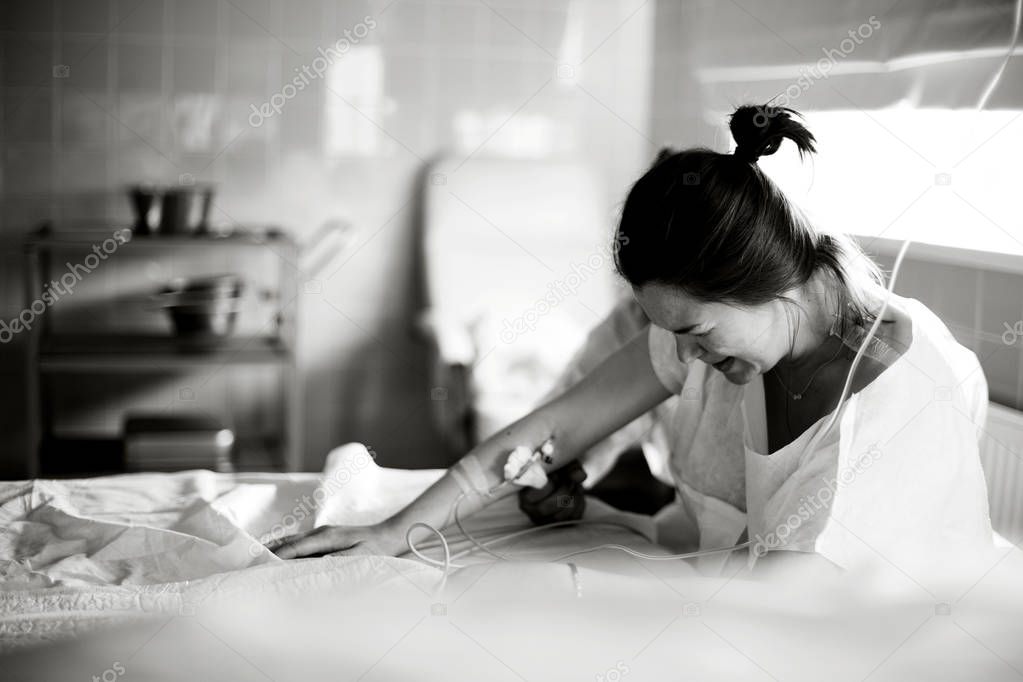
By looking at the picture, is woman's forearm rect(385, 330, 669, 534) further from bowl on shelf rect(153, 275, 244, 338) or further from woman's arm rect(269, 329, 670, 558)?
bowl on shelf rect(153, 275, 244, 338)

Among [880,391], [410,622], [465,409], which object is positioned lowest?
[465,409]

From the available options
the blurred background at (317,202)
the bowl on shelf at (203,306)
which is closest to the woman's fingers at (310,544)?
the blurred background at (317,202)

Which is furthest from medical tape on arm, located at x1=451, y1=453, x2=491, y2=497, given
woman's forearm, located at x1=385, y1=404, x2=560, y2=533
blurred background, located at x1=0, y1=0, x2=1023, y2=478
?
blurred background, located at x1=0, y1=0, x2=1023, y2=478

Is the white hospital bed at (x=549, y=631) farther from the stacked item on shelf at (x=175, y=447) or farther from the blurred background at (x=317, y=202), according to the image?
the stacked item on shelf at (x=175, y=447)

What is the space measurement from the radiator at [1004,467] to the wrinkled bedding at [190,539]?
0.39 meters

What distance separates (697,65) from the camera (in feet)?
9.94

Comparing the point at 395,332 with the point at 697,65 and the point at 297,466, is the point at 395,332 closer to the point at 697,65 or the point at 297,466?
the point at 297,466

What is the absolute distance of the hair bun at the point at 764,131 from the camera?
122 centimetres

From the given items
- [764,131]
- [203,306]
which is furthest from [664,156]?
[203,306]

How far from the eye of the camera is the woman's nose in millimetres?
1285

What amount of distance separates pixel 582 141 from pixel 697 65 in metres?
0.52

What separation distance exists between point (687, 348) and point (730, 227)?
17 cm

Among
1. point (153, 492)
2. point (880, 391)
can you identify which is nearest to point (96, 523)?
point (153, 492)

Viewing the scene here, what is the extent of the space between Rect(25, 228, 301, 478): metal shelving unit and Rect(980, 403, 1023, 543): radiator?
1.99m
